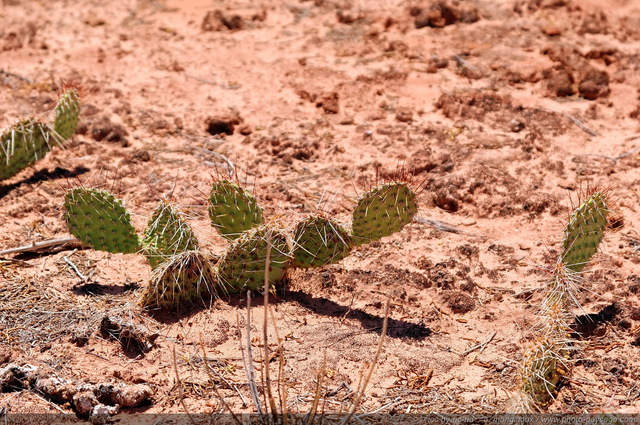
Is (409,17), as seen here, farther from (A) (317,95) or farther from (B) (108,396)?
(B) (108,396)

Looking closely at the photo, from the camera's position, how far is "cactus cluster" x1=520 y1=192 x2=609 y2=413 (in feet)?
9.90

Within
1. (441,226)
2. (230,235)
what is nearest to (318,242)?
(230,235)

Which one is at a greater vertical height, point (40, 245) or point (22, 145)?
point (22, 145)

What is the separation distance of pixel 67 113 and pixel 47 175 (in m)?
0.46

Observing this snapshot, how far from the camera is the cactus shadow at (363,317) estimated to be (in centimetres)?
361

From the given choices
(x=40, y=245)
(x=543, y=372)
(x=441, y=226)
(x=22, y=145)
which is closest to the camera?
(x=543, y=372)

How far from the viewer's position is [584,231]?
357 centimetres

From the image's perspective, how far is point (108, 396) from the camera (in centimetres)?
308

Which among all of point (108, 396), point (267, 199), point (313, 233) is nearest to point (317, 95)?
point (267, 199)

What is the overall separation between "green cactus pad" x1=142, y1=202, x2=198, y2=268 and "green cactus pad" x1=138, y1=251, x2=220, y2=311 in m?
0.07

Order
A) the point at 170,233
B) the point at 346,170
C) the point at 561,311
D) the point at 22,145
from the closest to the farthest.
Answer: the point at 561,311
the point at 170,233
the point at 22,145
the point at 346,170

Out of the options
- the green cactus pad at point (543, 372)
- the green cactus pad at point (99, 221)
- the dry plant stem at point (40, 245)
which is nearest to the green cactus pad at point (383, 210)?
the green cactus pad at point (543, 372)

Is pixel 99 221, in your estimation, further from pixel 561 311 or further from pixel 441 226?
pixel 561 311

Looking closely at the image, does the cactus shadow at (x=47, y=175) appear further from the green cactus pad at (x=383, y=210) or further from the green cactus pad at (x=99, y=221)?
the green cactus pad at (x=383, y=210)
